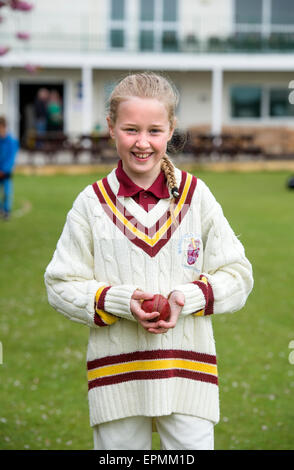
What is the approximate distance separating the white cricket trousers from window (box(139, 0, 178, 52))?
96.9ft

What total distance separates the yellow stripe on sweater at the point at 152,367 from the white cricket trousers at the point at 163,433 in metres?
0.18

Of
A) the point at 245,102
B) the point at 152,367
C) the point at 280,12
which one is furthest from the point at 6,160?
the point at 280,12

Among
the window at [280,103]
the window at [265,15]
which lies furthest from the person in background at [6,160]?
the window at [265,15]

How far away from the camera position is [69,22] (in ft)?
105

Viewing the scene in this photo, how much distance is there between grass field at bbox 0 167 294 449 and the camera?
16.5ft

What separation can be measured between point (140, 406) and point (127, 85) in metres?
1.17

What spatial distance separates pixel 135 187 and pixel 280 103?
3136 cm

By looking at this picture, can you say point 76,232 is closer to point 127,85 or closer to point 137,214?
point 137,214

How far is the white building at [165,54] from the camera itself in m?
30.9

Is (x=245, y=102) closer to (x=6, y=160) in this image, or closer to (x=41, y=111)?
(x=41, y=111)

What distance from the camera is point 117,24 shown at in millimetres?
32250

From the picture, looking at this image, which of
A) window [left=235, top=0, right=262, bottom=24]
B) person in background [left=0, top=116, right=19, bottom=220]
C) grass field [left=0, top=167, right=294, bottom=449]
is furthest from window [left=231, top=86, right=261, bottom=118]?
grass field [left=0, top=167, right=294, bottom=449]

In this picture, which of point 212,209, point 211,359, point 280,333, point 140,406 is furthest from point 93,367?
point 280,333

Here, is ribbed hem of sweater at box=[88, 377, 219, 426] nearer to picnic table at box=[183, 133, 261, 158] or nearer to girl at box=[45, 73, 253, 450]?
girl at box=[45, 73, 253, 450]
